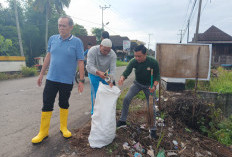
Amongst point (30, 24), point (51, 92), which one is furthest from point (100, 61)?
point (30, 24)

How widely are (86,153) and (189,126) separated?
2.92m

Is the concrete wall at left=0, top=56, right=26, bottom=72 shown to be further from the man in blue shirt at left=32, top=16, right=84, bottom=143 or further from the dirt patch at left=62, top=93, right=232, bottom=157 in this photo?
the dirt patch at left=62, top=93, right=232, bottom=157

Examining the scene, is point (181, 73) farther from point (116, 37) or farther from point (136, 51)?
point (116, 37)

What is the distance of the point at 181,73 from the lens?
4750 mm

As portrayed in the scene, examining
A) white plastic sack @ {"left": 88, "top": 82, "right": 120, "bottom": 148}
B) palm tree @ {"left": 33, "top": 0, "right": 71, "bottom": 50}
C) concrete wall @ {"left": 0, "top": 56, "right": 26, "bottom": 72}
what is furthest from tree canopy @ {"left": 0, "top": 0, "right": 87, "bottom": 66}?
white plastic sack @ {"left": 88, "top": 82, "right": 120, "bottom": 148}

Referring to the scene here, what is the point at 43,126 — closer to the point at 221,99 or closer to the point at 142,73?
the point at 142,73

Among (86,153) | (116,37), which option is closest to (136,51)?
(86,153)

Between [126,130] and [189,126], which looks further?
[189,126]

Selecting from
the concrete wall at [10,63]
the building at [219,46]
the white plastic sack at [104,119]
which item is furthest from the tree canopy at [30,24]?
the white plastic sack at [104,119]

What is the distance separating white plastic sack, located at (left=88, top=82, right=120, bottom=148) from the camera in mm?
2457

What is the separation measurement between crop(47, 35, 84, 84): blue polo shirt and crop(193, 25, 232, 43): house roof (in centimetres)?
1899

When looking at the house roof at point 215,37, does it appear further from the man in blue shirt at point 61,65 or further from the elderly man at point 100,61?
the man in blue shirt at point 61,65

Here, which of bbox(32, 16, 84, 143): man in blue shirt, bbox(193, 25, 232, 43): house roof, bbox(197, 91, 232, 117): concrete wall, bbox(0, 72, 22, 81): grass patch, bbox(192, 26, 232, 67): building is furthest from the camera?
bbox(193, 25, 232, 43): house roof

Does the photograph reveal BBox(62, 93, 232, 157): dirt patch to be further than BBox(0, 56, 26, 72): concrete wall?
No
